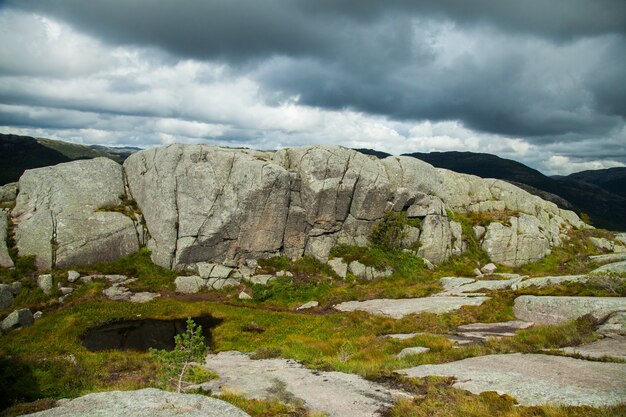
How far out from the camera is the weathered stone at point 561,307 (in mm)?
26859

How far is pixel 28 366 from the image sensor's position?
2497cm

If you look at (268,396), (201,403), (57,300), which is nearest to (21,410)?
(201,403)

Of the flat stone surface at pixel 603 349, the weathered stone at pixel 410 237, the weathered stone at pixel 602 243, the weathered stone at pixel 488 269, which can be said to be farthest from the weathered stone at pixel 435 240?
the weathered stone at pixel 602 243

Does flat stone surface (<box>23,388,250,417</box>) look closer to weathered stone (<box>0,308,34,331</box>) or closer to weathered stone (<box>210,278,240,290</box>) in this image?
weathered stone (<box>0,308,34,331</box>)

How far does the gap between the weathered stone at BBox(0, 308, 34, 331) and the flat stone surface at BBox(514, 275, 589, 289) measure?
50569 mm

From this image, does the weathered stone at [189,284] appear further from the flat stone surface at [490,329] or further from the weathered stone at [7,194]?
the flat stone surface at [490,329]

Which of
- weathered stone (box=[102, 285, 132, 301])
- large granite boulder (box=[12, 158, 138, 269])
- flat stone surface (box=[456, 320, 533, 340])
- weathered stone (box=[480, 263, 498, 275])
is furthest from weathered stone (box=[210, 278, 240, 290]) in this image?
weathered stone (box=[480, 263, 498, 275])

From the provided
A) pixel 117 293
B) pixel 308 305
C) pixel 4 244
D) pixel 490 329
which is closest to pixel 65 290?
pixel 117 293

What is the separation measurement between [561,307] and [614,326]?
530 cm

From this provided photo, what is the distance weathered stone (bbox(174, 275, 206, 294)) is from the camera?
4616cm

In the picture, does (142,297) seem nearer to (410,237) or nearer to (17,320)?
(17,320)

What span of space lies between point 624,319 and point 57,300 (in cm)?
5205

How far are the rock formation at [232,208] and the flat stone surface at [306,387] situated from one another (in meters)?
27.1

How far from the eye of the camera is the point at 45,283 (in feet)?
136
